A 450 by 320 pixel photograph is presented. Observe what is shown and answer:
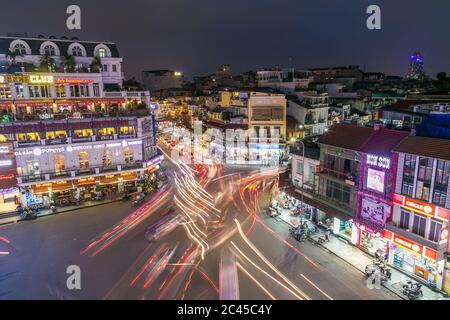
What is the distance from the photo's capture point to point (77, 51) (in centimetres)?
4681

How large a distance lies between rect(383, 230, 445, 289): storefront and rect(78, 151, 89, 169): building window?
35.6 metres

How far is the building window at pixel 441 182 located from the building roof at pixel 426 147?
65 cm

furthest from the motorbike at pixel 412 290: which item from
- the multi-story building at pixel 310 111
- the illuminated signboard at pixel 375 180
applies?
the multi-story building at pixel 310 111

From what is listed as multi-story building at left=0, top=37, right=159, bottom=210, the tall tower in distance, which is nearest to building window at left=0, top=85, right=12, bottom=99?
multi-story building at left=0, top=37, right=159, bottom=210

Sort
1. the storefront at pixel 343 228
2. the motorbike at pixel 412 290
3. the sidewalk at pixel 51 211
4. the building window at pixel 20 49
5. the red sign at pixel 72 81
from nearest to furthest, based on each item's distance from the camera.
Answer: the motorbike at pixel 412 290 → the storefront at pixel 343 228 → the sidewalk at pixel 51 211 → the building window at pixel 20 49 → the red sign at pixel 72 81

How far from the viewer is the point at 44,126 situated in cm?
3862

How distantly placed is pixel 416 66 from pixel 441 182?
110 m

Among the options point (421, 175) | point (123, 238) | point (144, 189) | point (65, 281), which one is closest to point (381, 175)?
point (421, 175)

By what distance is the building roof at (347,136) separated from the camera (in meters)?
26.7

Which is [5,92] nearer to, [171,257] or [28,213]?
[28,213]

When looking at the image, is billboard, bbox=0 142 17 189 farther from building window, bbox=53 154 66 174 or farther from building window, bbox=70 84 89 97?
building window, bbox=70 84 89 97

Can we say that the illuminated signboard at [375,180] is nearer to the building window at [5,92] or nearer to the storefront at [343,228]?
the storefront at [343,228]
